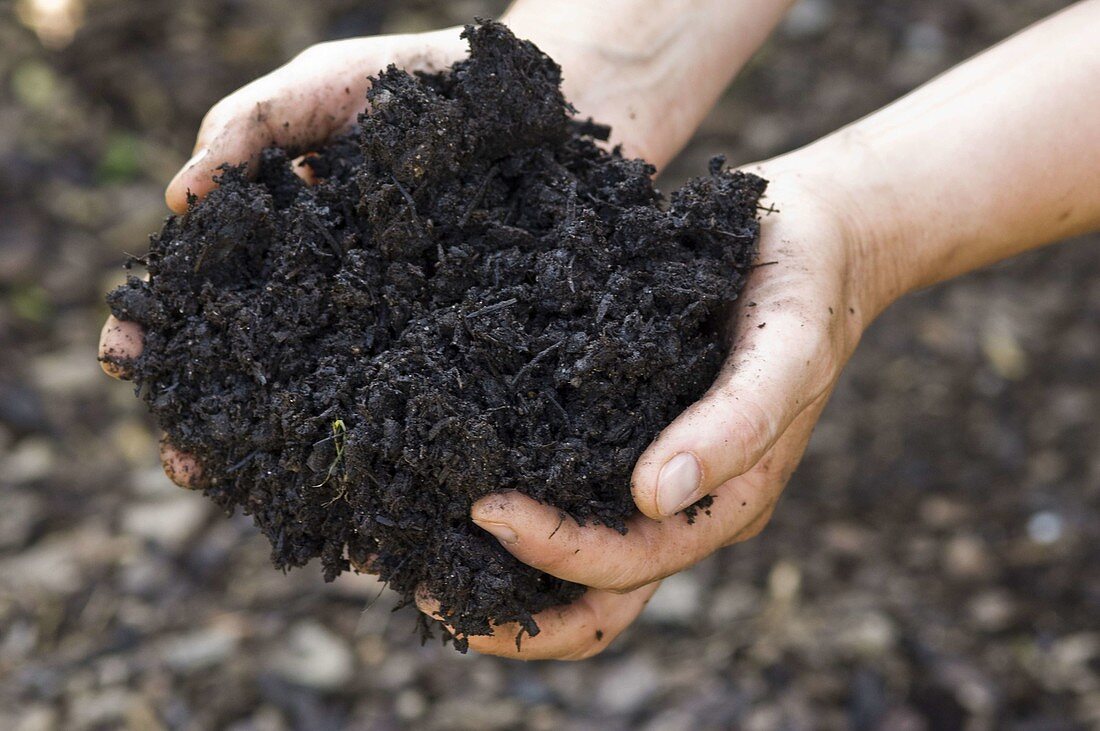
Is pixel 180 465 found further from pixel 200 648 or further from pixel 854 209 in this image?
pixel 854 209

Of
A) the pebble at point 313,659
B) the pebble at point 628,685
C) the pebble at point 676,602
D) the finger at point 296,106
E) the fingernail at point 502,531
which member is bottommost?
the pebble at point 676,602

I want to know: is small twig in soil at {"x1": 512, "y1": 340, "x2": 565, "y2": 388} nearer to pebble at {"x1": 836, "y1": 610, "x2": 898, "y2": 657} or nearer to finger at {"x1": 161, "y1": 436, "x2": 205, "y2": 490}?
finger at {"x1": 161, "y1": 436, "x2": 205, "y2": 490}

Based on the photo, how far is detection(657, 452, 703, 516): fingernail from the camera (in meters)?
1.43

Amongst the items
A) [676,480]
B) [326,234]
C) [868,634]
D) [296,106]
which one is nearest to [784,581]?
[868,634]

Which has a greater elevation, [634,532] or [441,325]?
[441,325]

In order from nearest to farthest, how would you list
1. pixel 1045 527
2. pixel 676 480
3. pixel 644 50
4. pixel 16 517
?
pixel 676 480, pixel 644 50, pixel 16 517, pixel 1045 527

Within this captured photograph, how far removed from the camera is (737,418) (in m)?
1.46

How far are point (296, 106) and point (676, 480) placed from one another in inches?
40.2

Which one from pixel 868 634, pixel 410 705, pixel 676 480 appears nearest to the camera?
pixel 676 480

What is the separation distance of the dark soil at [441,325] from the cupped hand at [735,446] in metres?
0.06

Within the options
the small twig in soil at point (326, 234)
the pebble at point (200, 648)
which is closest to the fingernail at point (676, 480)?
the small twig in soil at point (326, 234)

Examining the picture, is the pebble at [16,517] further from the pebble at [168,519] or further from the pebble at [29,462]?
the pebble at [168,519]

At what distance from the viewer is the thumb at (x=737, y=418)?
1.44 metres

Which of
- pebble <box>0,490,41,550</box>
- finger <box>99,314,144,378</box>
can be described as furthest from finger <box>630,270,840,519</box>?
pebble <box>0,490,41,550</box>
